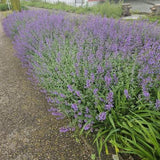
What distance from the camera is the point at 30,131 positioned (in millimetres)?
2086

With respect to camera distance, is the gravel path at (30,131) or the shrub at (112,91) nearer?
the shrub at (112,91)

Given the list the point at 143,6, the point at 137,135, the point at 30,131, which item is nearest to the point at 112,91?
the point at 137,135

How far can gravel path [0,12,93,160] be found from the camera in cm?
179

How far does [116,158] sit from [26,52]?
111 inches

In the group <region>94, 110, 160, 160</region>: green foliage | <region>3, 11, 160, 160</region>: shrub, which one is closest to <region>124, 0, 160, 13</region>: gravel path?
<region>3, 11, 160, 160</region>: shrub

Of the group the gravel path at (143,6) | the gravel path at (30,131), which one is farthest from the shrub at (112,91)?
the gravel path at (143,6)

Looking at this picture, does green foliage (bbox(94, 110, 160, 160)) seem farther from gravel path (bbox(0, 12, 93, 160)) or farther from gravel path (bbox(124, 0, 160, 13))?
gravel path (bbox(124, 0, 160, 13))

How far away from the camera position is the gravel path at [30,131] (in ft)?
5.88

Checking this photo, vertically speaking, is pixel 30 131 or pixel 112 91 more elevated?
pixel 112 91

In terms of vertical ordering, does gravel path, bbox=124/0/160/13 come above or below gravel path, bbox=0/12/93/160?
above

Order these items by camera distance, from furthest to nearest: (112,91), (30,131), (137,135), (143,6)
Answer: (143,6), (30,131), (112,91), (137,135)

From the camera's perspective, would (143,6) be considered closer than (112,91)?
No

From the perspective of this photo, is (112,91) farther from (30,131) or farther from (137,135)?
(30,131)

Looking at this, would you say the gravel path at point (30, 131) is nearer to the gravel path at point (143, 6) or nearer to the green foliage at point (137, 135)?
the green foliage at point (137, 135)
